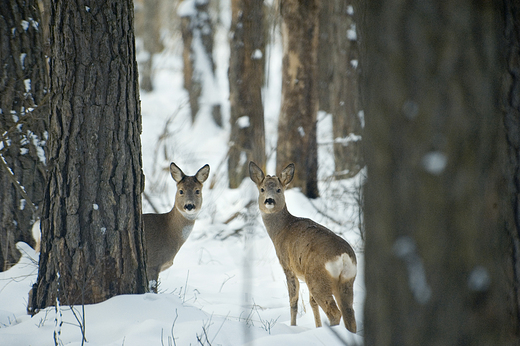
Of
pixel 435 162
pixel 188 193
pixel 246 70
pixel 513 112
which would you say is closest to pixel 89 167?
pixel 188 193

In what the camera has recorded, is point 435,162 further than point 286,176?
No

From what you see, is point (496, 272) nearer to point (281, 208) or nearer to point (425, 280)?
point (425, 280)

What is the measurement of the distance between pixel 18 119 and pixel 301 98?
5491 millimetres

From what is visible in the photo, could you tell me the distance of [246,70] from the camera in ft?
36.7

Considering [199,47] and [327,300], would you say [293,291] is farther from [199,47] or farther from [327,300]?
[199,47]

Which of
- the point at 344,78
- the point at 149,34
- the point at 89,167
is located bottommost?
the point at 89,167

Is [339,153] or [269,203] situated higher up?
[339,153]

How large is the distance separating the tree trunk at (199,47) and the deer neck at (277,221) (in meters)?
13.2

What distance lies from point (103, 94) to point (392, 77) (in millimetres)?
3329

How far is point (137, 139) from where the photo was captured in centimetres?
439

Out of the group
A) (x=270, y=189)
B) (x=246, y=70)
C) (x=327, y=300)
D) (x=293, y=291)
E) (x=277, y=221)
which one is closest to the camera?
(x=327, y=300)

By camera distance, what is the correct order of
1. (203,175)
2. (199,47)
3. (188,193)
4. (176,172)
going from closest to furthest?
(188,193)
(176,172)
(203,175)
(199,47)

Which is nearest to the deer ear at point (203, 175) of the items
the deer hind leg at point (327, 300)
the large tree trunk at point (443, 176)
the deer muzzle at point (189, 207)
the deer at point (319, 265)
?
the deer muzzle at point (189, 207)

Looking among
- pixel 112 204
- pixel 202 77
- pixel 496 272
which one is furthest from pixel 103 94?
pixel 202 77
